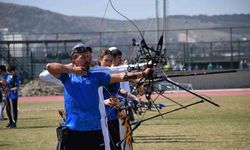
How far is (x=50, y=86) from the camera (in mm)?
48875

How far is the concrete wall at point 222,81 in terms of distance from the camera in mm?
48906

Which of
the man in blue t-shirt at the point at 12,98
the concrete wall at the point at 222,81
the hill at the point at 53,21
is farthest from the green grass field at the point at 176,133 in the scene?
the hill at the point at 53,21

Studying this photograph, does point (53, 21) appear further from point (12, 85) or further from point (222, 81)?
point (12, 85)

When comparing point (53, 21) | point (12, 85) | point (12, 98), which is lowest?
point (12, 98)

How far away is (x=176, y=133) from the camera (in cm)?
1736

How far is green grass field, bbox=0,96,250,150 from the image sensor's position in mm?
14617

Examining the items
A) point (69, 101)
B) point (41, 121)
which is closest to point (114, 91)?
point (69, 101)

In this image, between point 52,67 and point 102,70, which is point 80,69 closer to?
point 52,67

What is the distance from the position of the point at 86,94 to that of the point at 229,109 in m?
18.5

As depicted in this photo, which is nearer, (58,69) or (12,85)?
(58,69)

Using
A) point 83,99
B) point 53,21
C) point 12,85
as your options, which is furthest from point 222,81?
point 53,21

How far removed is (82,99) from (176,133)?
9670mm

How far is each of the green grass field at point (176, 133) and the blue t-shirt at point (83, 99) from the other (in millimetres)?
6121

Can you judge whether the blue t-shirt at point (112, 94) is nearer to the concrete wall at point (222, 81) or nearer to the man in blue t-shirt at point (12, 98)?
the man in blue t-shirt at point (12, 98)
